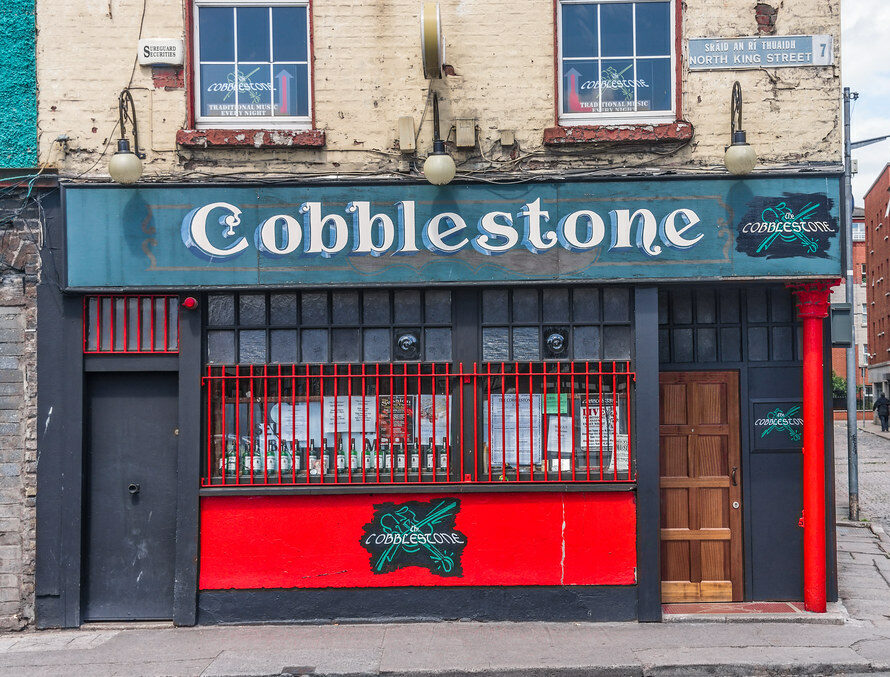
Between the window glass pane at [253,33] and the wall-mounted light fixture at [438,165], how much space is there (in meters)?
1.92

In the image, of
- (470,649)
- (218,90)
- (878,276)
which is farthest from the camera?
(878,276)

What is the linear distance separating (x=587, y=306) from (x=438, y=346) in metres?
1.46

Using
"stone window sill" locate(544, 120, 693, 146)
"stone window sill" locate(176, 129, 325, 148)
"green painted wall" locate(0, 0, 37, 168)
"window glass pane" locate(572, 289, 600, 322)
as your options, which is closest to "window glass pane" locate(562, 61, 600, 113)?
"stone window sill" locate(544, 120, 693, 146)

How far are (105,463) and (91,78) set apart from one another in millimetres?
3617

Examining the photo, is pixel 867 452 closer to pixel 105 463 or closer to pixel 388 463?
pixel 388 463

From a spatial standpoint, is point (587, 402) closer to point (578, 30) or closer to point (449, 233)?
point (449, 233)

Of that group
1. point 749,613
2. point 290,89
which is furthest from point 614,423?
point 290,89

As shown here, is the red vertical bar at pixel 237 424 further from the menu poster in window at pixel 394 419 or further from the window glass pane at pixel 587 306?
the window glass pane at pixel 587 306

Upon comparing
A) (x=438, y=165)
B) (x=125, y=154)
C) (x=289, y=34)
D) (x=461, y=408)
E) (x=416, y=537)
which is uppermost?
(x=289, y=34)

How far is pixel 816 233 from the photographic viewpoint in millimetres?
7453

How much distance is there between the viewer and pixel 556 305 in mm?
7715

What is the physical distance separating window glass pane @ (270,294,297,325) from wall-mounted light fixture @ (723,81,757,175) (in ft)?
13.8

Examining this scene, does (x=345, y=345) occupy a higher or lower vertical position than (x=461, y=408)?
higher

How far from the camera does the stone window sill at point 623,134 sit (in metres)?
7.50
